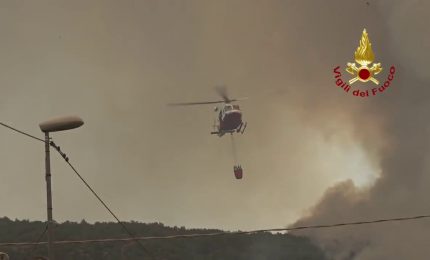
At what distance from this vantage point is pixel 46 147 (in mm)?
28422

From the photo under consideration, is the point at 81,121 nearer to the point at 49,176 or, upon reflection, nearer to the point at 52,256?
the point at 49,176

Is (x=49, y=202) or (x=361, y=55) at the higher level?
(x=361, y=55)

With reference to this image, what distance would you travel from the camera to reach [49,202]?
27.9 m

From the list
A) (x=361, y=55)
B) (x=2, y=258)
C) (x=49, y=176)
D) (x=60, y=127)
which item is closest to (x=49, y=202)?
(x=49, y=176)

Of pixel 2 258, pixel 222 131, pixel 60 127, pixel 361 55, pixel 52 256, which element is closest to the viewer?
pixel 52 256

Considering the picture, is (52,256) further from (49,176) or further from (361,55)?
(361,55)

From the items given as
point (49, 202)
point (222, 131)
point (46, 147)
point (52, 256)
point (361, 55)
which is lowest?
point (52, 256)

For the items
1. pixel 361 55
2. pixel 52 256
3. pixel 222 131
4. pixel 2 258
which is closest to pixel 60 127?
pixel 52 256

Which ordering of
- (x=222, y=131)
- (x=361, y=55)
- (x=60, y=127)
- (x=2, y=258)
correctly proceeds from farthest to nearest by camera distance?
(x=222, y=131) < (x=361, y=55) < (x=2, y=258) < (x=60, y=127)

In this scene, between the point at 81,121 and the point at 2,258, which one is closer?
the point at 81,121

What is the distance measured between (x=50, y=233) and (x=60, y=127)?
157 inches

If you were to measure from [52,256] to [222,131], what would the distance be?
118140 mm

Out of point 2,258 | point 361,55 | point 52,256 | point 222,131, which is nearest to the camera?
point 52,256

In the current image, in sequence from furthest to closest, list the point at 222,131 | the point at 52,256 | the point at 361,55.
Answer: the point at 222,131 → the point at 361,55 → the point at 52,256
